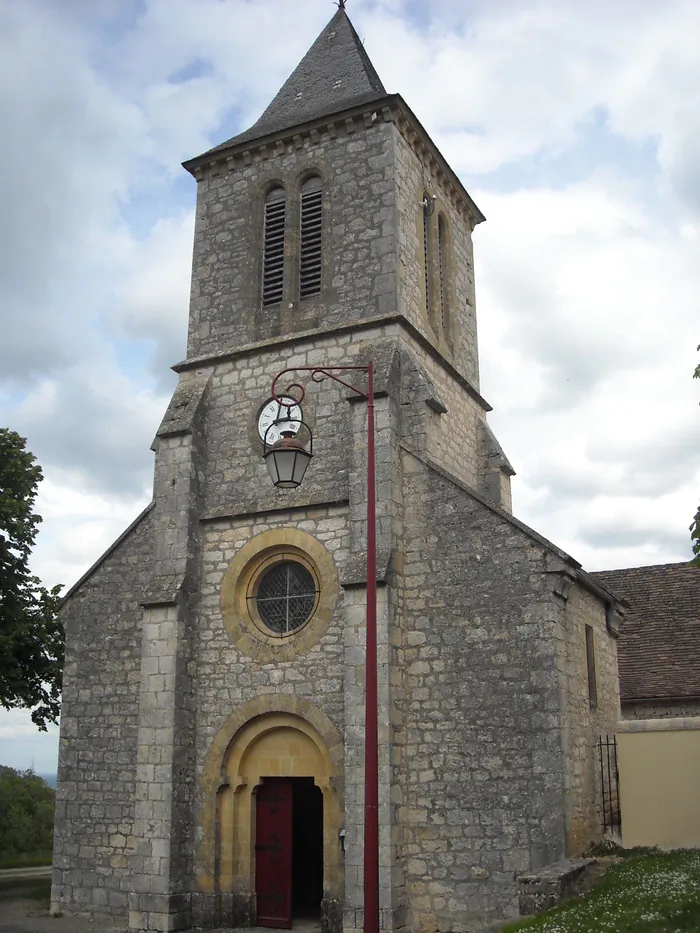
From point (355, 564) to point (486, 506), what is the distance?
2075 millimetres

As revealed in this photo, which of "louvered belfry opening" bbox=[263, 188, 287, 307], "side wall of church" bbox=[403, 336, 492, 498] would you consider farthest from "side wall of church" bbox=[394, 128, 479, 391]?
"louvered belfry opening" bbox=[263, 188, 287, 307]

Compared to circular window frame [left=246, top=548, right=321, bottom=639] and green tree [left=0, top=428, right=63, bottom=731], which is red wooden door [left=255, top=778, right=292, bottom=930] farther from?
green tree [left=0, top=428, right=63, bottom=731]

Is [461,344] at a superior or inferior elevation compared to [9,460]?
superior

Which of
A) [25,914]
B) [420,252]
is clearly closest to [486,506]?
[420,252]

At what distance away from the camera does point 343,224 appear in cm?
1655

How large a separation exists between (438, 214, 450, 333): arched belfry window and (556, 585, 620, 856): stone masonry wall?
6016 millimetres

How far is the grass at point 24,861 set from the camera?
24.1 metres

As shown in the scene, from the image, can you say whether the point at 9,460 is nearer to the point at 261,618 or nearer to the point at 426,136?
the point at 261,618

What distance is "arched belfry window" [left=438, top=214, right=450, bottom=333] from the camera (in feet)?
59.4

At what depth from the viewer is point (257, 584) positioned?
15234mm

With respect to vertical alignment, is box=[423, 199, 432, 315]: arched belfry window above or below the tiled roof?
above

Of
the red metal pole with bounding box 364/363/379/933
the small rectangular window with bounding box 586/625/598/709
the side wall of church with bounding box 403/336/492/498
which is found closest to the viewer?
the red metal pole with bounding box 364/363/379/933

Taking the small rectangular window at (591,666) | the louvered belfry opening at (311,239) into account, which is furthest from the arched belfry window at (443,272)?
the small rectangular window at (591,666)

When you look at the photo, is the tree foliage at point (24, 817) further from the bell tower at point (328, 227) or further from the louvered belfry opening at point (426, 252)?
the louvered belfry opening at point (426, 252)
